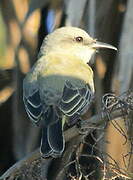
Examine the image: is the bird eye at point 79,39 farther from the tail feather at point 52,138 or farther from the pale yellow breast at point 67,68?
the tail feather at point 52,138

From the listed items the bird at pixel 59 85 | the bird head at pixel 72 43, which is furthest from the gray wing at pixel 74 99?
the bird head at pixel 72 43

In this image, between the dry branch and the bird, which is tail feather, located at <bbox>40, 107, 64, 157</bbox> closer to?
the bird

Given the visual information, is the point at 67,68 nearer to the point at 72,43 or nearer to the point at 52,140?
the point at 72,43

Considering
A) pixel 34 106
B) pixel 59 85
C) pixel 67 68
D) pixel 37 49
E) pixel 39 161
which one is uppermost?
pixel 37 49

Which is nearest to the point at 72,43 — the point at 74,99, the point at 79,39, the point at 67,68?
the point at 79,39

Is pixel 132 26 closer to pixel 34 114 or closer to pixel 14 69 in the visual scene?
pixel 34 114

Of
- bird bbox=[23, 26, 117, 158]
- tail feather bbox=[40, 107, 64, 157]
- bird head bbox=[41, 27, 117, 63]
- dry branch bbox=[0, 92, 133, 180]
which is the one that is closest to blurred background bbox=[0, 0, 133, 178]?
bird head bbox=[41, 27, 117, 63]
